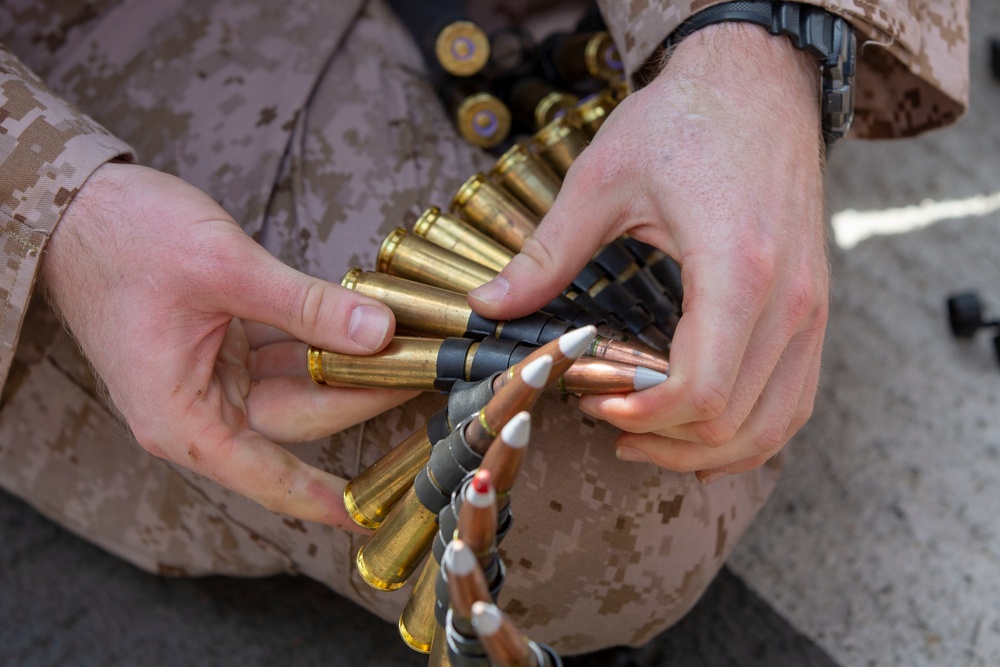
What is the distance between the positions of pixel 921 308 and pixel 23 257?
173 centimetres

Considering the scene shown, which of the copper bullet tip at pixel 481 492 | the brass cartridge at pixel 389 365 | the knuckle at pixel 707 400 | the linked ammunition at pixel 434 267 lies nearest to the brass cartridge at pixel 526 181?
the linked ammunition at pixel 434 267

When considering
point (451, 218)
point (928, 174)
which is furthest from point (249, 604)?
point (928, 174)

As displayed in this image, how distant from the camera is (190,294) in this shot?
0.88 metres

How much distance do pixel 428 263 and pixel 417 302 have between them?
70mm

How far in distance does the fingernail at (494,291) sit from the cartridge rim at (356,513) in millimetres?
264

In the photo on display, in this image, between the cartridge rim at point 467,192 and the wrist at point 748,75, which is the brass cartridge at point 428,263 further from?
the wrist at point 748,75

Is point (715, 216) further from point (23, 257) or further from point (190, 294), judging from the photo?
point (23, 257)

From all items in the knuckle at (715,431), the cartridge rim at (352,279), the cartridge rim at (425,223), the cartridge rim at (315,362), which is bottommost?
the knuckle at (715,431)

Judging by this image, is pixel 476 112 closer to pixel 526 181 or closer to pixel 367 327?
pixel 526 181

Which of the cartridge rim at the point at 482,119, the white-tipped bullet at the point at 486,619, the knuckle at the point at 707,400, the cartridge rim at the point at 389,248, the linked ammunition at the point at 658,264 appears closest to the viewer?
the white-tipped bullet at the point at 486,619

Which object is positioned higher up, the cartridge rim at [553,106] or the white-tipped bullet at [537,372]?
the white-tipped bullet at [537,372]

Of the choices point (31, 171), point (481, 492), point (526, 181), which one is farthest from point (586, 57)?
point (481, 492)

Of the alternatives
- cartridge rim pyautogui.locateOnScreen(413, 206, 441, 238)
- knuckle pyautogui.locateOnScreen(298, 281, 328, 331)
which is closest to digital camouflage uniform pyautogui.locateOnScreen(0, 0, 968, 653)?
cartridge rim pyautogui.locateOnScreen(413, 206, 441, 238)

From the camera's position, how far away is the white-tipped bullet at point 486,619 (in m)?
0.61
